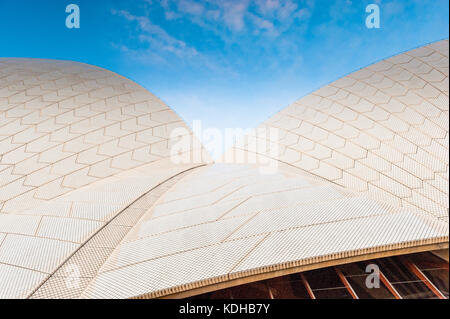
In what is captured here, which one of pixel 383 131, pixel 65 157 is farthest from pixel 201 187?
pixel 383 131

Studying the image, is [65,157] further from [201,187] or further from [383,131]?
[383,131]

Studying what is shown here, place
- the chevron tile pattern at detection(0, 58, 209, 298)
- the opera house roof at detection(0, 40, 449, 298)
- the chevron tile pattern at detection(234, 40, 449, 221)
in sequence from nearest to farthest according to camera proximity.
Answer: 1. the opera house roof at detection(0, 40, 449, 298)
2. the chevron tile pattern at detection(0, 58, 209, 298)
3. the chevron tile pattern at detection(234, 40, 449, 221)

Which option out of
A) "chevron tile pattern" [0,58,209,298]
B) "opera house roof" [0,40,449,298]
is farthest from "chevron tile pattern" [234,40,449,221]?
"chevron tile pattern" [0,58,209,298]

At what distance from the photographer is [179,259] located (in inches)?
180

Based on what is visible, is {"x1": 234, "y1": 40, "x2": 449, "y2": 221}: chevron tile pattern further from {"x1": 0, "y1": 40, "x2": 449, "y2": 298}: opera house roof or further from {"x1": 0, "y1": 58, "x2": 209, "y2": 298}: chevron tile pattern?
{"x1": 0, "y1": 58, "x2": 209, "y2": 298}: chevron tile pattern

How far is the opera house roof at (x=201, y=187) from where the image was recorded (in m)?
4.41

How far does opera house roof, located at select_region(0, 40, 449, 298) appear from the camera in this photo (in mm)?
4414

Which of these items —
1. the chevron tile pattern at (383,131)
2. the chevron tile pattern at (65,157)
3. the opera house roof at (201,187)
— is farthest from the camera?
the chevron tile pattern at (383,131)

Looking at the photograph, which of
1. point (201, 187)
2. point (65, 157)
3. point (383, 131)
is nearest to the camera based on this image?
point (201, 187)

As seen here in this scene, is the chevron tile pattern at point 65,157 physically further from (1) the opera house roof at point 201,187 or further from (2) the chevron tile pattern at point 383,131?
(2) the chevron tile pattern at point 383,131

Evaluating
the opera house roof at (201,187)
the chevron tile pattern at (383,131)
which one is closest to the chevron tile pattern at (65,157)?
the opera house roof at (201,187)

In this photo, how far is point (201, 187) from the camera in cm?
772
